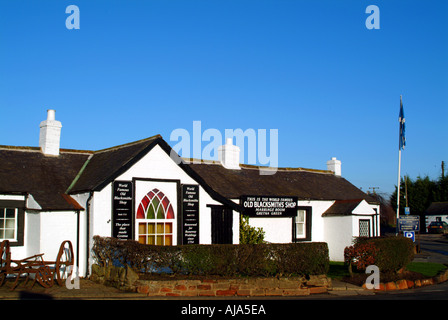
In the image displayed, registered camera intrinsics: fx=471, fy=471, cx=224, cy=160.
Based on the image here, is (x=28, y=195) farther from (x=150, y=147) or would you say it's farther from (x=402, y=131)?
(x=402, y=131)

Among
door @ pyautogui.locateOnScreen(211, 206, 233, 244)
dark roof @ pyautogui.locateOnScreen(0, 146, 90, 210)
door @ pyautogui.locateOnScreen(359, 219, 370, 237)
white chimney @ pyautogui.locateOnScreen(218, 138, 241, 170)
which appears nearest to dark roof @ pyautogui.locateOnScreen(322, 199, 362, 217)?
door @ pyautogui.locateOnScreen(359, 219, 370, 237)

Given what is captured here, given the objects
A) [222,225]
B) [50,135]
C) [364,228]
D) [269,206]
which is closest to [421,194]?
[364,228]

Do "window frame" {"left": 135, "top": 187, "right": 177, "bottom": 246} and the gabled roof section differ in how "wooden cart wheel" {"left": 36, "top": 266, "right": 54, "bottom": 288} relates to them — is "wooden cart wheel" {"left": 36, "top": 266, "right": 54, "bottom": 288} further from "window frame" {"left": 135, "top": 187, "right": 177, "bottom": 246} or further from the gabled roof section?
"window frame" {"left": 135, "top": 187, "right": 177, "bottom": 246}

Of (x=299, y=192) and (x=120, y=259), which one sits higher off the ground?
(x=299, y=192)

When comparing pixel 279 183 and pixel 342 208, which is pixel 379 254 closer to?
pixel 342 208

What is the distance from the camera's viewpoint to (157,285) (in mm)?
13930

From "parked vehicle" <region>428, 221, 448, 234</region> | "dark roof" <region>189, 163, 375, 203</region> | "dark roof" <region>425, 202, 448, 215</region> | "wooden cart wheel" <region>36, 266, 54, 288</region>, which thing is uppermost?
"dark roof" <region>189, 163, 375, 203</region>

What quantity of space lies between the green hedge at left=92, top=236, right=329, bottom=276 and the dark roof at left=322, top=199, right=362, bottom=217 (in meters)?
9.68

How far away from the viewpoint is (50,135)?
2067 centimetres

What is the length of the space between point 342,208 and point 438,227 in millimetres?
34902

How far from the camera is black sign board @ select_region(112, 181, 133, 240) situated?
55.6ft
